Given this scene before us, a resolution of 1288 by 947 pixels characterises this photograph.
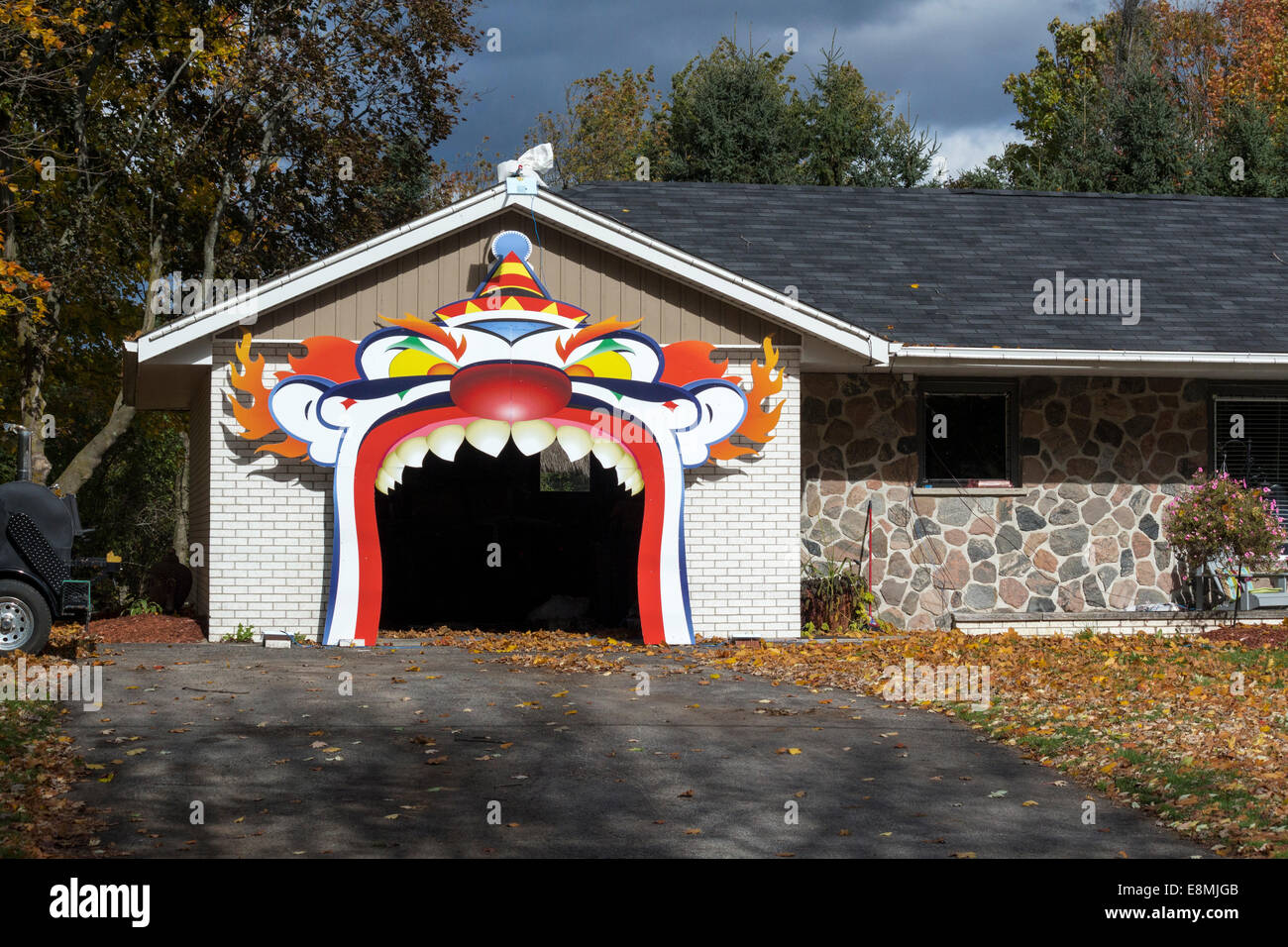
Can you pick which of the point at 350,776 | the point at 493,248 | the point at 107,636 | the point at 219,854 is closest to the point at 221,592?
the point at 107,636

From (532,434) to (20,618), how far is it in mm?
5091

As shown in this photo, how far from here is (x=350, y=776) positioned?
24.2 feet

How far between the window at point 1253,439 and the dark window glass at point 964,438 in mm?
2746

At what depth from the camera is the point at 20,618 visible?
1109cm

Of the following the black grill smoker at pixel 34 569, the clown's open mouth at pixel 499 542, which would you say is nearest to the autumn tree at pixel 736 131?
the clown's open mouth at pixel 499 542

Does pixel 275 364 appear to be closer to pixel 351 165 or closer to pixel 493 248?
pixel 493 248

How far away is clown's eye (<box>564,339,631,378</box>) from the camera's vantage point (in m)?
13.5

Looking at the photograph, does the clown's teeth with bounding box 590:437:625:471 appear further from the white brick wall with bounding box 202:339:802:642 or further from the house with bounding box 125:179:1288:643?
the white brick wall with bounding box 202:339:802:642

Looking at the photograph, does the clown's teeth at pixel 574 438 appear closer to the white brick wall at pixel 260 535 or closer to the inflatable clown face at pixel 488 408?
the inflatable clown face at pixel 488 408

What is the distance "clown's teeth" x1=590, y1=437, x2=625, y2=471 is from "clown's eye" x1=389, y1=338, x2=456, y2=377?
1.70 m

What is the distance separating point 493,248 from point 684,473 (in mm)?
3202

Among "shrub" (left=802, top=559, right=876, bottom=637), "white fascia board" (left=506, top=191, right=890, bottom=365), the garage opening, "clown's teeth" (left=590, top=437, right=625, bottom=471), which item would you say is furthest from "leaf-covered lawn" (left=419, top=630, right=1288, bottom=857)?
the garage opening
